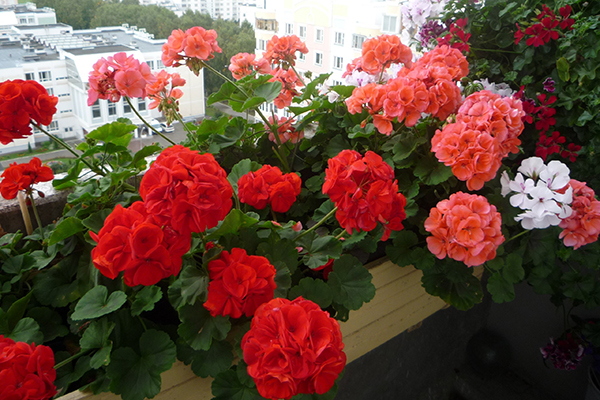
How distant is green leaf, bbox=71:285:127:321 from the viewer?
2.06ft

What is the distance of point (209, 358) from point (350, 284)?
0.28 metres

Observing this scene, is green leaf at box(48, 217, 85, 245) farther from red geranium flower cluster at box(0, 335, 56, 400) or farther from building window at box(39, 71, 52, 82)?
building window at box(39, 71, 52, 82)

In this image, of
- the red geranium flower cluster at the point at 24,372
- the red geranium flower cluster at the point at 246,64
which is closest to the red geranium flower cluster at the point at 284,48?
the red geranium flower cluster at the point at 246,64

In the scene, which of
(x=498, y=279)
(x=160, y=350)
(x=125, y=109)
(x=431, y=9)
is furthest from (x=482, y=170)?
(x=125, y=109)

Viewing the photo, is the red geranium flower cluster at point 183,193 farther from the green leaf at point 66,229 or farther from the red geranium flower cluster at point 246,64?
the red geranium flower cluster at point 246,64

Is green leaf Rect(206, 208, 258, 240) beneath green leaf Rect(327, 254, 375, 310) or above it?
above

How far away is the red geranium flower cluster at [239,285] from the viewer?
60cm

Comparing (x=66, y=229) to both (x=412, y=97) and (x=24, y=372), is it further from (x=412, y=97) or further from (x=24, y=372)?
(x=412, y=97)

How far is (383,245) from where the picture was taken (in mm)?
1055

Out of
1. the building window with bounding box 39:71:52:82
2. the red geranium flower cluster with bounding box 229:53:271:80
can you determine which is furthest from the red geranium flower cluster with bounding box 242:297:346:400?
the building window with bounding box 39:71:52:82

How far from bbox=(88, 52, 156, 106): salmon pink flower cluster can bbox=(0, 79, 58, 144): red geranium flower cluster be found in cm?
13

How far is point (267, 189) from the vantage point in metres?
0.85

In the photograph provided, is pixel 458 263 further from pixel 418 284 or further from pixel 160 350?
pixel 160 350

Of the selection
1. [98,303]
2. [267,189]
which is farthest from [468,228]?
[98,303]
